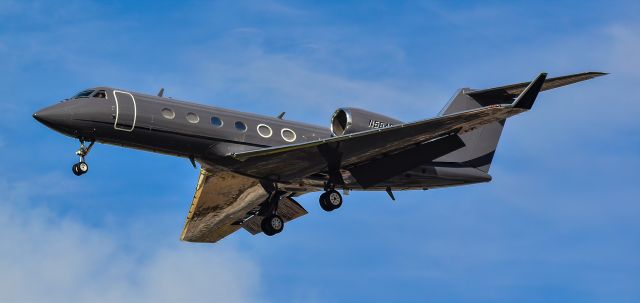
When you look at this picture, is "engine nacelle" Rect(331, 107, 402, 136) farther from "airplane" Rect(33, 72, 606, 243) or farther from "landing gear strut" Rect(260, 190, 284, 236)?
"landing gear strut" Rect(260, 190, 284, 236)

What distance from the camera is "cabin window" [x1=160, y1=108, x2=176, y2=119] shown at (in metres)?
31.7

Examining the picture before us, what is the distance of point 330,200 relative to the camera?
3316 cm

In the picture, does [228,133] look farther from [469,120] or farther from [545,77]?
[545,77]

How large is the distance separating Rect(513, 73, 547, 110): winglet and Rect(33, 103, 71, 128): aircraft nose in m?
11.4

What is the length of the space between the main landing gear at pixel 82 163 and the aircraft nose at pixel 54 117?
2.70ft

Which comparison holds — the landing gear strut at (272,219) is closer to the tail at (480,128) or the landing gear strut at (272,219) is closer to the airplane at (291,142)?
the airplane at (291,142)

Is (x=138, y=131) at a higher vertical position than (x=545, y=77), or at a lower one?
lower

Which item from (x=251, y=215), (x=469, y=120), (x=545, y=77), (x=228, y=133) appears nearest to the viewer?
(x=545, y=77)

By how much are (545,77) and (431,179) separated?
7246mm

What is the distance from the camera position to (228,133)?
32.3m

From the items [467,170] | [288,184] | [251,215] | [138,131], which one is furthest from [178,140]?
[467,170]

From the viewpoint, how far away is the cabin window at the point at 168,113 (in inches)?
1246

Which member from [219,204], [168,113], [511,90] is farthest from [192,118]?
[511,90]

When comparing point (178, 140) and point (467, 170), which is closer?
point (178, 140)
